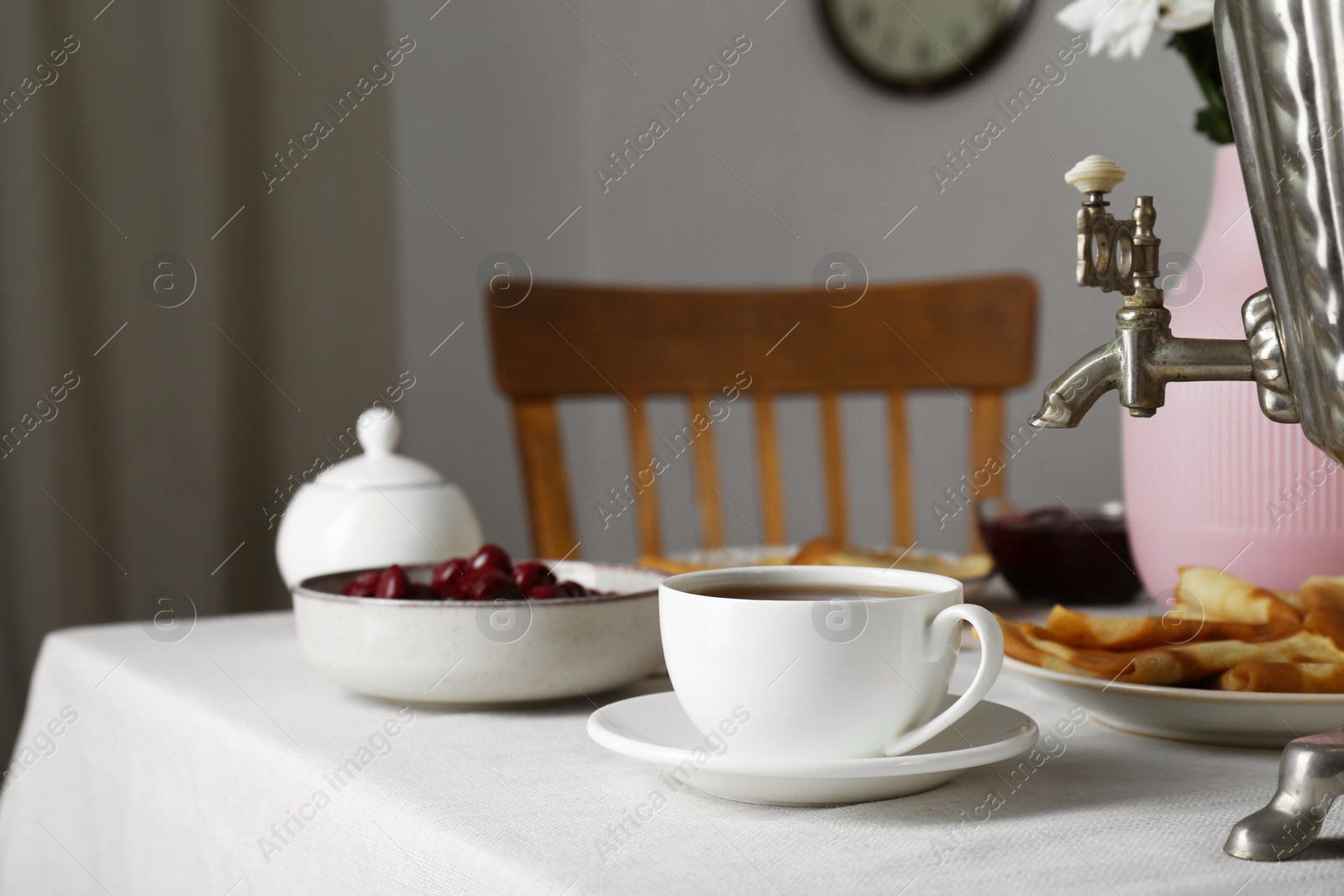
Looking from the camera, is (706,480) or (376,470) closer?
(376,470)

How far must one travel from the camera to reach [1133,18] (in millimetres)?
782

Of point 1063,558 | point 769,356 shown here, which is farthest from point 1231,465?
point 769,356

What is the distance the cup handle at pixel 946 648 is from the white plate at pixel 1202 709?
0.09m

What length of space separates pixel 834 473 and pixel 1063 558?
633 millimetres

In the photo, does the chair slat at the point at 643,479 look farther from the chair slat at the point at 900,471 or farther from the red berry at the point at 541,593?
the red berry at the point at 541,593

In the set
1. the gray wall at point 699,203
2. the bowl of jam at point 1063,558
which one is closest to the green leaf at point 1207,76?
the bowl of jam at point 1063,558

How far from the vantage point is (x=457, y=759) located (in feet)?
1.71

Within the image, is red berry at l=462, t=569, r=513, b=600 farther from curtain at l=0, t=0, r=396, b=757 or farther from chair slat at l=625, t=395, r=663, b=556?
curtain at l=0, t=0, r=396, b=757

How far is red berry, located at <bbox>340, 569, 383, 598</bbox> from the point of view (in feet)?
2.11

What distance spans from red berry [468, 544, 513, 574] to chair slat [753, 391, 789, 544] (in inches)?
32.6

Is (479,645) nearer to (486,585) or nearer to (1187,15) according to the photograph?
(486,585)

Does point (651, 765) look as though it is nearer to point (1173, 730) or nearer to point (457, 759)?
point (457, 759)

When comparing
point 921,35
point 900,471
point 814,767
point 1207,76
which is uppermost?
point 921,35

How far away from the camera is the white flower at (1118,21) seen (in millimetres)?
773
